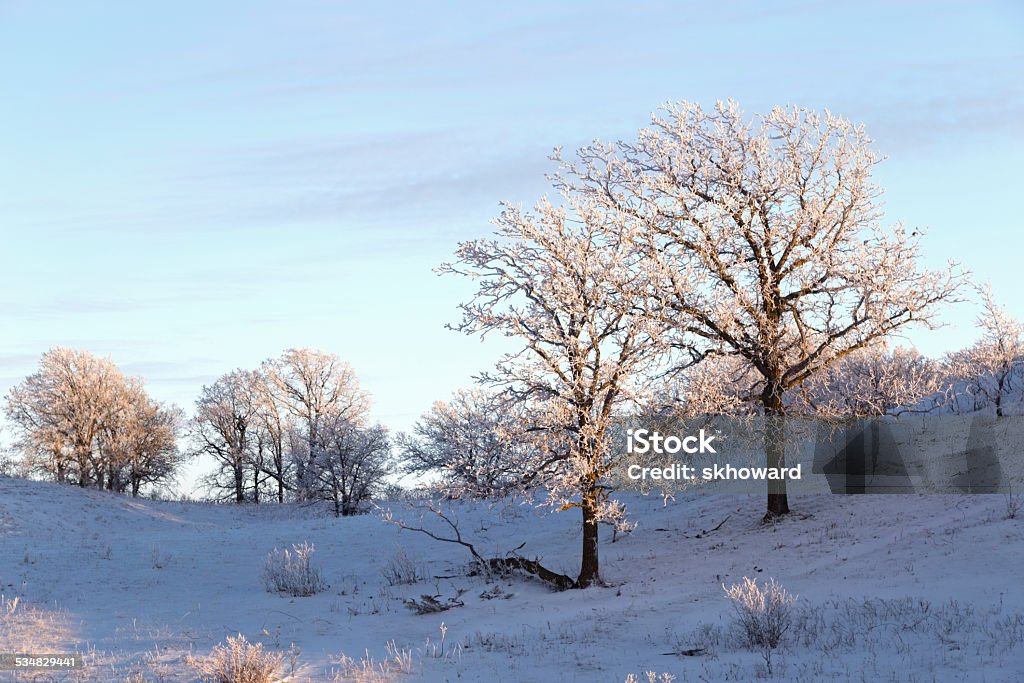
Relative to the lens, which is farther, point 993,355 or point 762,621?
point 993,355

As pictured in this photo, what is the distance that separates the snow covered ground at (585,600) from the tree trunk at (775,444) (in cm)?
53

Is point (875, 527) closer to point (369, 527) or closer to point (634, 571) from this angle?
point (634, 571)

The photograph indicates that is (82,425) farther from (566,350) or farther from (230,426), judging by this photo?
(566,350)

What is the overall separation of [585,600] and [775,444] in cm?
689

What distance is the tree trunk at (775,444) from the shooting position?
774 inches

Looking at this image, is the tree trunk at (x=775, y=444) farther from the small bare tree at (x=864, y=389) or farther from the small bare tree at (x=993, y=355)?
the small bare tree at (x=993, y=355)

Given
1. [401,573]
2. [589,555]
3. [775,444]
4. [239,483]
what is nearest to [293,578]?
[401,573]

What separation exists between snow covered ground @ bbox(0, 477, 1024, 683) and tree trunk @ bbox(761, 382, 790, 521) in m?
0.53

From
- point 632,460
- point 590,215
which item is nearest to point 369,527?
point 632,460

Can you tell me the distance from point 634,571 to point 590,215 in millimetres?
7368

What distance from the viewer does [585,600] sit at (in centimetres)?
1534

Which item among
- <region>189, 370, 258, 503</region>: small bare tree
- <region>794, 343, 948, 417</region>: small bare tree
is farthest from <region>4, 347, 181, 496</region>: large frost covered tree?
<region>794, 343, 948, 417</region>: small bare tree

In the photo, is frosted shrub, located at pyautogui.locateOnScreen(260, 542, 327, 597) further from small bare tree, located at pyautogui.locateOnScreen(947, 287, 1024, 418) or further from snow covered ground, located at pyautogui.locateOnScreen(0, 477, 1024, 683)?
small bare tree, located at pyautogui.locateOnScreen(947, 287, 1024, 418)

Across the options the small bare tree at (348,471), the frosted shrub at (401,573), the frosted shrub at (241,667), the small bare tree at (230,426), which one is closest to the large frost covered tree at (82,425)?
the small bare tree at (230,426)
